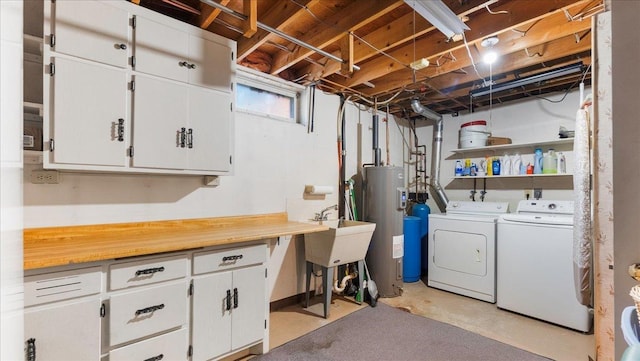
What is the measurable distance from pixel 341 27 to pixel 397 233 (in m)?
2.29

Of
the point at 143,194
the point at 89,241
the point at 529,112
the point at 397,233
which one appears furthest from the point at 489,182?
the point at 89,241

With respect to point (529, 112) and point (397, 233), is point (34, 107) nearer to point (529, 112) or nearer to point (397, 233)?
point (397, 233)

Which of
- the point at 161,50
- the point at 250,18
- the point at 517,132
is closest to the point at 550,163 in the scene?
the point at 517,132

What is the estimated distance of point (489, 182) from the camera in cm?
405

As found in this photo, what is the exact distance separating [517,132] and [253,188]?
343 cm

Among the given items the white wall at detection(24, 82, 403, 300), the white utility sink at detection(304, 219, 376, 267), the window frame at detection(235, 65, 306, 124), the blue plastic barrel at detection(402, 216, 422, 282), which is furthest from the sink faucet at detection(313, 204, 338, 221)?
the blue plastic barrel at detection(402, 216, 422, 282)

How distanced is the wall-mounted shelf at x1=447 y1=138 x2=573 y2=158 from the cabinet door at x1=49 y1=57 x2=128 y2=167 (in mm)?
3810

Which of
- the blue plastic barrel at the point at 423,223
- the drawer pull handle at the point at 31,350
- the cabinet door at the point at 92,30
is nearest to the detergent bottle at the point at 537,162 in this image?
the blue plastic barrel at the point at 423,223

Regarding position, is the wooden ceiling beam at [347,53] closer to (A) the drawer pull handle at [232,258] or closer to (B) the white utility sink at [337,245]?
(B) the white utility sink at [337,245]

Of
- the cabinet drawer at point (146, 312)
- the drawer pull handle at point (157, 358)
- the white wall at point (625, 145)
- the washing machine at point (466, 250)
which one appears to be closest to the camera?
the white wall at point (625, 145)

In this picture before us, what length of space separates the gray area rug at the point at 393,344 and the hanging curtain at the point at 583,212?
2.48 ft

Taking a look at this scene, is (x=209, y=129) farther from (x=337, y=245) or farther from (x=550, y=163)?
(x=550, y=163)

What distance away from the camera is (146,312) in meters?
1.65

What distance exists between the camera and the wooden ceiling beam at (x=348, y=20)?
1.95 meters
